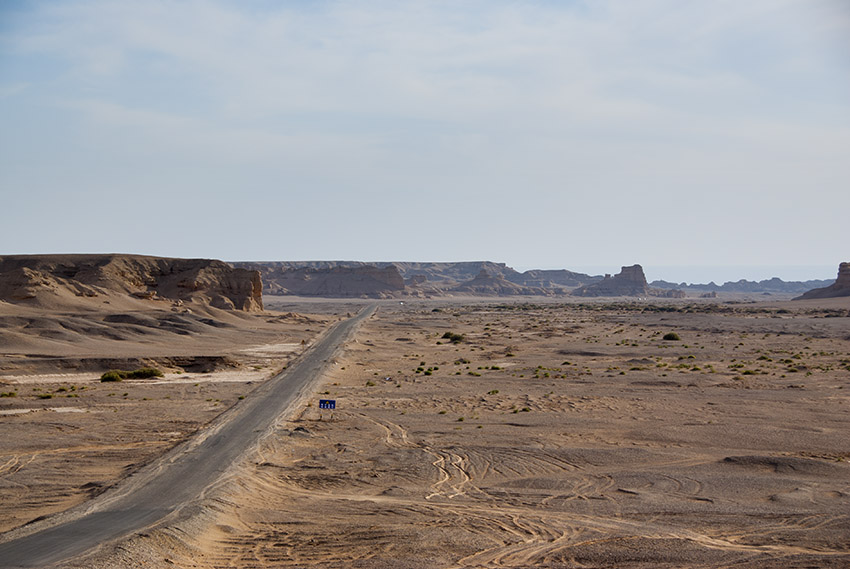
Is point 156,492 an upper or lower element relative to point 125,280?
lower

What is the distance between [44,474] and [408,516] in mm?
8895

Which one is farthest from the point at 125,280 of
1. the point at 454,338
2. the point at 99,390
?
the point at 99,390

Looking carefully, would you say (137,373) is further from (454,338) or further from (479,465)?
(454,338)

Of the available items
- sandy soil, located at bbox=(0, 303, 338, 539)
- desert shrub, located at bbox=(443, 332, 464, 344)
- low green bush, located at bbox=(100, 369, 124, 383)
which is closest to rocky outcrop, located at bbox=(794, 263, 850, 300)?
desert shrub, located at bbox=(443, 332, 464, 344)

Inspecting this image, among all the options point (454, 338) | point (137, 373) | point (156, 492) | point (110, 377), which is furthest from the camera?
point (454, 338)

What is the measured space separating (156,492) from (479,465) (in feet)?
24.6

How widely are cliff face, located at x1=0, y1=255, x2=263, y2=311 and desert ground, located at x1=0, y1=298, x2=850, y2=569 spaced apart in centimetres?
2650

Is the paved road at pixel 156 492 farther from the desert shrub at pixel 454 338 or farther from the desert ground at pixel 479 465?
the desert shrub at pixel 454 338

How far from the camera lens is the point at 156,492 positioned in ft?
47.9

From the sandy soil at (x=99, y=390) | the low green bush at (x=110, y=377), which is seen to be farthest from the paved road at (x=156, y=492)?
the low green bush at (x=110, y=377)

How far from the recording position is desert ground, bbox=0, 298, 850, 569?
11758 mm

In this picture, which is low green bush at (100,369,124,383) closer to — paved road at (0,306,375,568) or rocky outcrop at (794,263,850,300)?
paved road at (0,306,375,568)

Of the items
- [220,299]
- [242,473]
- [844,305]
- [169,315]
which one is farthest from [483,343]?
[844,305]

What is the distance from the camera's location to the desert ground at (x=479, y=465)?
38.6 ft
